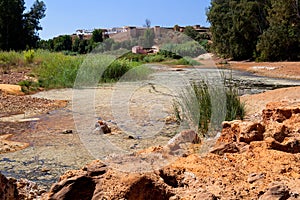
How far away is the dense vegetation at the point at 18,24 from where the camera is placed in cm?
2784

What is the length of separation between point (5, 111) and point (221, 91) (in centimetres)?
Answer: 426

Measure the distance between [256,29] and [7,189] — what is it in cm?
3006

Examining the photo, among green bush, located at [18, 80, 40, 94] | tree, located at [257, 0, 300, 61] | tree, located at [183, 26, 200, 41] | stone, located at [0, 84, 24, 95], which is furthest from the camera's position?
tree, located at [257, 0, 300, 61]

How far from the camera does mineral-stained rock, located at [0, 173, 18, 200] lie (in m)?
1.94

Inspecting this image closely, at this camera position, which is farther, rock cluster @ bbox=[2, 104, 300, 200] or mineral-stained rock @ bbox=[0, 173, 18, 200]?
mineral-stained rock @ bbox=[0, 173, 18, 200]

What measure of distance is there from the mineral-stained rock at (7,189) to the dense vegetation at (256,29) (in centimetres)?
2458

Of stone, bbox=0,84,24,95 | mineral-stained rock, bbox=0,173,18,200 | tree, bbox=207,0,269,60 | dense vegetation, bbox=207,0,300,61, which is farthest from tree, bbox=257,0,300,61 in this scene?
mineral-stained rock, bbox=0,173,18,200

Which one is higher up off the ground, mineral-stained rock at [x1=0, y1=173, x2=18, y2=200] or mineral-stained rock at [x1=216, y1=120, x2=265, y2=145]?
mineral-stained rock at [x1=216, y1=120, x2=265, y2=145]

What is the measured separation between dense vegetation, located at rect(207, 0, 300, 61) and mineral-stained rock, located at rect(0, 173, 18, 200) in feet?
80.6

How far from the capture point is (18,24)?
29.0m

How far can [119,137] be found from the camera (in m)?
4.86

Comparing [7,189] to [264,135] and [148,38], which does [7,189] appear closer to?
[264,135]

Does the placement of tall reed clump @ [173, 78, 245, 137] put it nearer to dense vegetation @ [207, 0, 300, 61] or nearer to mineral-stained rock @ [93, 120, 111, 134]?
mineral-stained rock @ [93, 120, 111, 134]

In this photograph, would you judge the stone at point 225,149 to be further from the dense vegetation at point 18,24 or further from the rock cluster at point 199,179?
the dense vegetation at point 18,24
